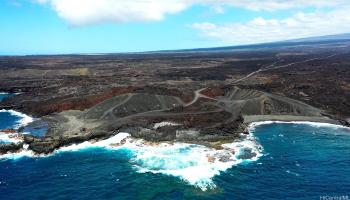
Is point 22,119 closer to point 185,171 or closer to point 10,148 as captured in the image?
point 10,148

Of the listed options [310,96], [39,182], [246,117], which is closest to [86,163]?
[39,182]

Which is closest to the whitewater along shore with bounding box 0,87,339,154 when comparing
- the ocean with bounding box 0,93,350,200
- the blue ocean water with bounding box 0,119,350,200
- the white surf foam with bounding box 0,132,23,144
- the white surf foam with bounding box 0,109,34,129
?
the white surf foam with bounding box 0,132,23,144

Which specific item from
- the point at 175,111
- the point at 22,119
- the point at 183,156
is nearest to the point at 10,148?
the point at 22,119

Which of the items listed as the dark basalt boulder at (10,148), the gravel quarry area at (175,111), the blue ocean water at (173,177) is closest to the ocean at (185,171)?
the blue ocean water at (173,177)

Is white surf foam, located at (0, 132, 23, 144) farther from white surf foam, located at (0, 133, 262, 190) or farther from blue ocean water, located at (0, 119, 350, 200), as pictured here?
blue ocean water, located at (0, 119, 350, 200)

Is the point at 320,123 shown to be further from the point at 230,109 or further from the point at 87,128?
the point at 87,128

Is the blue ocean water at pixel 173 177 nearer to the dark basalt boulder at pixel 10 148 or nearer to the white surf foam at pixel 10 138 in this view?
the dark basalt boulder at pixel 10 148
